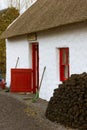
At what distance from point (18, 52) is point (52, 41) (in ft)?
17.7

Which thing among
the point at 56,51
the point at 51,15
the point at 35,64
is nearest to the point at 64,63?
the point at 56,51

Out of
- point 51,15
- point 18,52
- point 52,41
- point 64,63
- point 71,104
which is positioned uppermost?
point 51,15

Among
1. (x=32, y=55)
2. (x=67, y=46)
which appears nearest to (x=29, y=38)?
(x=32, y=55)

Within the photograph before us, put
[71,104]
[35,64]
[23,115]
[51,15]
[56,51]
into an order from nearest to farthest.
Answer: [71,104] < [23,115] < [56,51] < [51,15] < [35,64]

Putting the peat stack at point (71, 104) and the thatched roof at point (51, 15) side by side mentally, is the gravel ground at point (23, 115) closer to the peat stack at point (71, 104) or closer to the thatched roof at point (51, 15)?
the peat stack at point (71, 104)

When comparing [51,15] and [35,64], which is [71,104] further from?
[35,64]

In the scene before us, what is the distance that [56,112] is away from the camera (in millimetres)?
11914

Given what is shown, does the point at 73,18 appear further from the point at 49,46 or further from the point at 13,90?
the point at 13,90

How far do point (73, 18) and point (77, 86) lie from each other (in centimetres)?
276

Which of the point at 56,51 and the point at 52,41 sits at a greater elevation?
the point at 52,41

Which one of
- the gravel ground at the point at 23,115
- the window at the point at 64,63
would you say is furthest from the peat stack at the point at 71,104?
the window at the point at 64,63

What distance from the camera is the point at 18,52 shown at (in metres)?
21.5

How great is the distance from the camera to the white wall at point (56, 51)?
44.8 feet

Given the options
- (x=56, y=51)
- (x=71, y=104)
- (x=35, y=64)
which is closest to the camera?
(x=71, y=104)
